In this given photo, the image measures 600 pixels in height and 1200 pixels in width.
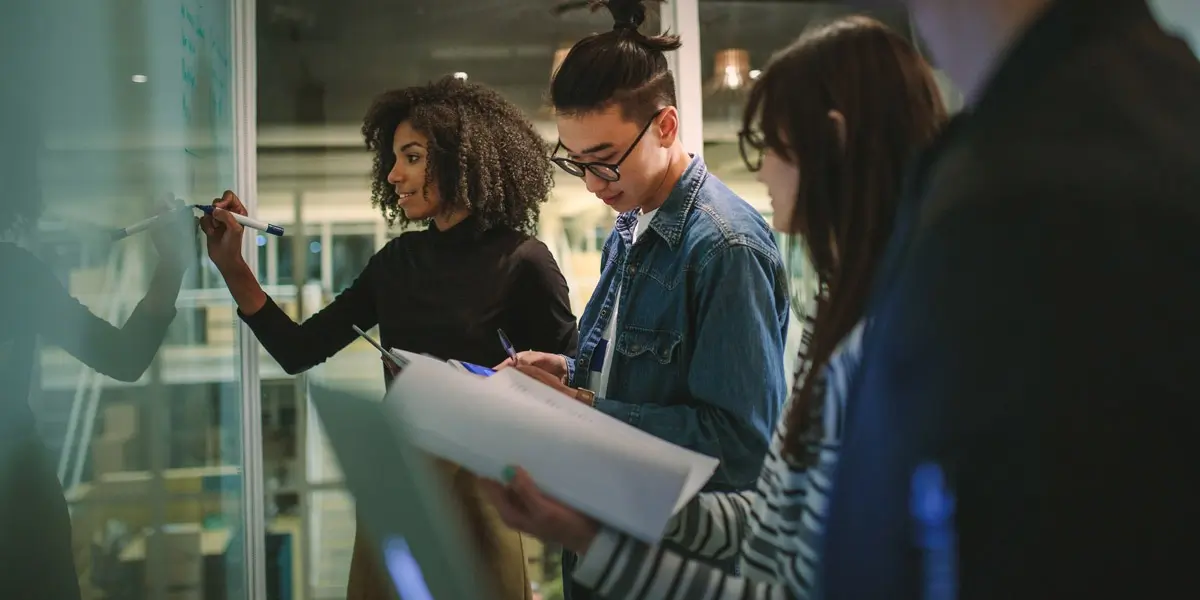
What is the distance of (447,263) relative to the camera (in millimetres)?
1477

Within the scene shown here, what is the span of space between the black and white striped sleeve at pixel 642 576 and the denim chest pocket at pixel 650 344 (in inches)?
16.0

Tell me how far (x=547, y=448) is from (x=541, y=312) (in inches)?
36.8

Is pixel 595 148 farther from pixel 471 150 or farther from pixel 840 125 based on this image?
pixel 840 125

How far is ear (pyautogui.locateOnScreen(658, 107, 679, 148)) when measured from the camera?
1.15 meters

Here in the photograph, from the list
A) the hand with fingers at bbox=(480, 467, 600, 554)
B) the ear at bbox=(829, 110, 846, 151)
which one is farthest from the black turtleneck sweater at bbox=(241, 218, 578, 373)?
the ear at bbox=(829, 110, 846, 151)

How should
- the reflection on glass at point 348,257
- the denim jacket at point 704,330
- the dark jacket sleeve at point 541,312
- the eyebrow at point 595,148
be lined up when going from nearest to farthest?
the denim jacket at point 704,330 → the eyebrow at point 595,148 → the dark jacket sleeve at point 541,312 → the reflection on glass at point 348,257

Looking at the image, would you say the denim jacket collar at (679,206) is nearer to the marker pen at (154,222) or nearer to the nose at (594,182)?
the nose at (594,182)

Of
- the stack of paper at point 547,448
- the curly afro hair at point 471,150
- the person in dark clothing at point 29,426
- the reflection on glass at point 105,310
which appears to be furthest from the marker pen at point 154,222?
the stack of paper at point 547,448

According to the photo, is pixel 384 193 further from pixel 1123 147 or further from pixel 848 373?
pixel 1123 147

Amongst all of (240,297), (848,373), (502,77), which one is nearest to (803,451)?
(848,373)

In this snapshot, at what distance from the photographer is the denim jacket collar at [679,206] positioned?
104 centimetres

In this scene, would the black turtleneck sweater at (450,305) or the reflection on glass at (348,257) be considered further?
the reflection on glass at (348,257)

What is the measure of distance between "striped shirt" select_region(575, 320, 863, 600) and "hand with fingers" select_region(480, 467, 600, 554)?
0.05 ft

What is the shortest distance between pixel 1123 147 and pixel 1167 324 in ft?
0.22
